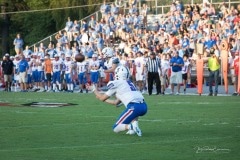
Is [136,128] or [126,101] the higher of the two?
[126,101]

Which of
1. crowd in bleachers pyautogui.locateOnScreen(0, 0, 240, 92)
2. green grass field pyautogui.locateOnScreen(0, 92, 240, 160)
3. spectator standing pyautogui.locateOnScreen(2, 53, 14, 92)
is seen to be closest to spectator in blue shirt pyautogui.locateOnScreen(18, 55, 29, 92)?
spectator standing pyautogui.locateOnScreen(2, 53, 14, 92)

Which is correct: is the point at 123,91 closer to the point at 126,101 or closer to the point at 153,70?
the point at 126,101

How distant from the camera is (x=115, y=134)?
1669 cm

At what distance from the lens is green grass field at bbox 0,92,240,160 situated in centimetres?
1362

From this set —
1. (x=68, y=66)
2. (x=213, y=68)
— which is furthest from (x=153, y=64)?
(x=68, y=66)

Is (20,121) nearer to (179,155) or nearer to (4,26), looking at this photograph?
(179,155)

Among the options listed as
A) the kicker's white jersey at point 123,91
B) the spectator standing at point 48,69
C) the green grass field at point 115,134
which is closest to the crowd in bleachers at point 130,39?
the spectator standing at point 48,69

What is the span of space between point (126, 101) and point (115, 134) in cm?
68

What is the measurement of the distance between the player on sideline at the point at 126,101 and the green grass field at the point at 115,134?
189 mm

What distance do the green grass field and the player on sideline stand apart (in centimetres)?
19

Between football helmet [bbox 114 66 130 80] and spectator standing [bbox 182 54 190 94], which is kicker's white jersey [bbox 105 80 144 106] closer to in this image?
football helmet [bbox 114 66 130 80]

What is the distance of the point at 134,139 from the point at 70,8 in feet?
111

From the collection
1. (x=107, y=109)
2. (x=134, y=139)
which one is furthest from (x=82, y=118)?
(x=134, y=139)

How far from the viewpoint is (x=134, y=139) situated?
15.9 m
